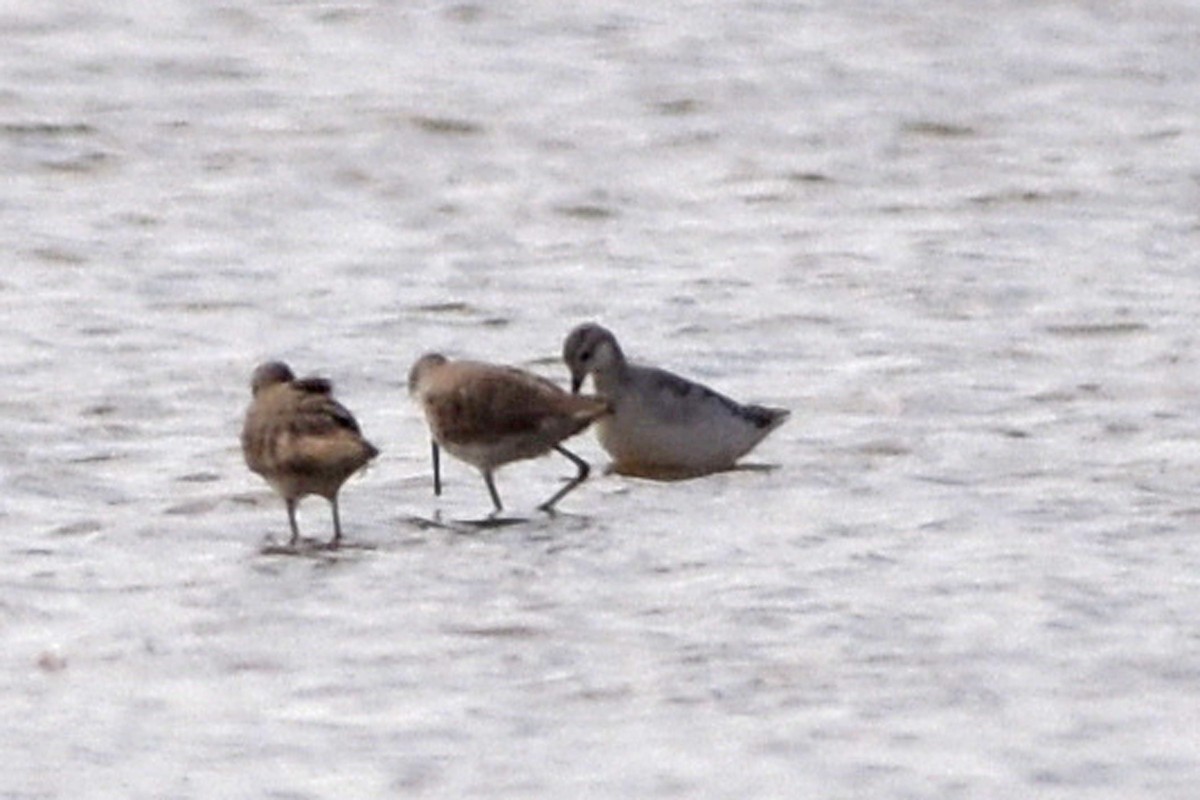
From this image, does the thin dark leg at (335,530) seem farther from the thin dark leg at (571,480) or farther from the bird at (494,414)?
the thin dark leg at (571,480)

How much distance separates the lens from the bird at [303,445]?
9234 mm

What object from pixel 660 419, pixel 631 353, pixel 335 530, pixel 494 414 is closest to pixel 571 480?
pixel 660 419

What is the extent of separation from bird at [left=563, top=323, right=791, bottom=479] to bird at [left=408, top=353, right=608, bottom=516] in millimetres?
459

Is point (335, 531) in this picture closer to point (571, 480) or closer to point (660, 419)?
point (571, 480)

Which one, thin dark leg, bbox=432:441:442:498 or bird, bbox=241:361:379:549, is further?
thin dark leg, bbox=432:441:442:498

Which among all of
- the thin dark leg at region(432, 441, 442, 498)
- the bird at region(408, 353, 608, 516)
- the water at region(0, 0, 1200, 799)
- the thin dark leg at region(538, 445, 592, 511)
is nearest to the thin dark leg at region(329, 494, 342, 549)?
the water at region(0, 0, 1200, 799)

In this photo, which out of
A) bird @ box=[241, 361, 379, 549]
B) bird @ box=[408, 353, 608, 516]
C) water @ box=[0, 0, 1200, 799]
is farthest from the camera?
bird @ box=[408, 353, 608, 516]

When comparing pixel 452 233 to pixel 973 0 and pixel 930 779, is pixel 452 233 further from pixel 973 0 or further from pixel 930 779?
pixel 930 779

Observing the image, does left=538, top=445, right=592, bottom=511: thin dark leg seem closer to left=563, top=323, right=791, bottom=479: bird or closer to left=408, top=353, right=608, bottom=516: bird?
left=408, top=353, right=608, bottom=516: bird

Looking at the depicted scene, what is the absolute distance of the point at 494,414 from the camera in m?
9.73

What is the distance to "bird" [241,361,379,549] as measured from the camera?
9.23 meters

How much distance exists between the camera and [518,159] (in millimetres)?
14992

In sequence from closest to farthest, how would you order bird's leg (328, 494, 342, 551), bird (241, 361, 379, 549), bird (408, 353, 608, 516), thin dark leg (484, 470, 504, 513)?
bird (241, 361, 379, 549) → bird's leg (328, 494, 342, 551) → bird (408, 353, 608, 516) → thin dark leg (484, 470, 504, 513)

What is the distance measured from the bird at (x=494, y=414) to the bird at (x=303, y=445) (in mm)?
313
